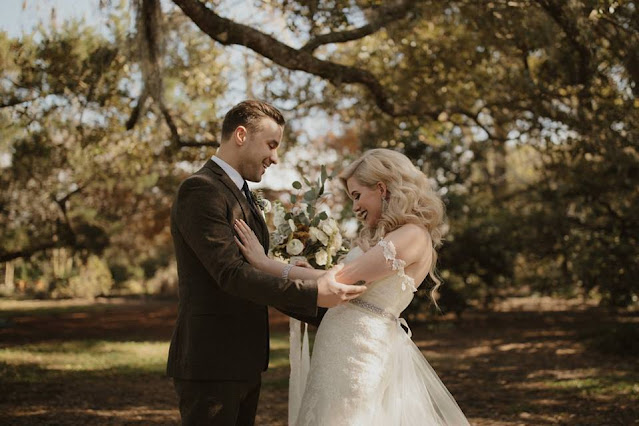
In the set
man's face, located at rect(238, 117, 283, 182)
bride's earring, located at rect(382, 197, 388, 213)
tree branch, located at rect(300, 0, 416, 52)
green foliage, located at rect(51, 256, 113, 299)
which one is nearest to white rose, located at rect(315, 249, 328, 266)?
bride's earring, located at rect(382, 197, 388, 213)

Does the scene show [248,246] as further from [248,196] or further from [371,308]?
[371,308]

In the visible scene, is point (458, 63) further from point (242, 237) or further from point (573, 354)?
point (242, 237)

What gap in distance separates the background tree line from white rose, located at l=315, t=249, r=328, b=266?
3622mm

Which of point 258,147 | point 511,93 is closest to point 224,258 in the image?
point 258,147

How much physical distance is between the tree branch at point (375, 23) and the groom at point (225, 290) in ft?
14.0

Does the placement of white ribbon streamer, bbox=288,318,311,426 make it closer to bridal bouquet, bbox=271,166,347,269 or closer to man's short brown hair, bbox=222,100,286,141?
bridal bouquet, bbox=271,166,347,269

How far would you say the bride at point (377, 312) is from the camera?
3129 mm

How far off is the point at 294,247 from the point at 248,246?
46 centimetres

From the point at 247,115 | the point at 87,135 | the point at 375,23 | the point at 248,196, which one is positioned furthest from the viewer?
the point at 87,135

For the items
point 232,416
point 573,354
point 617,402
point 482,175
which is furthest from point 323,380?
point 482,175

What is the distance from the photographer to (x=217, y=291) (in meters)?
2.96

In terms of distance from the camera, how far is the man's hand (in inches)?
113

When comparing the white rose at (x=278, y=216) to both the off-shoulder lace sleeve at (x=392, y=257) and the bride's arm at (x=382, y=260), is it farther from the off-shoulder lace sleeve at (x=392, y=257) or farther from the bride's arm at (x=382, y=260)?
the off-shoulder lace sleeve at (x=392, y=257)

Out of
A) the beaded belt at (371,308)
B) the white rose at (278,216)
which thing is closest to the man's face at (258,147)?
the white rose at (278,216)
